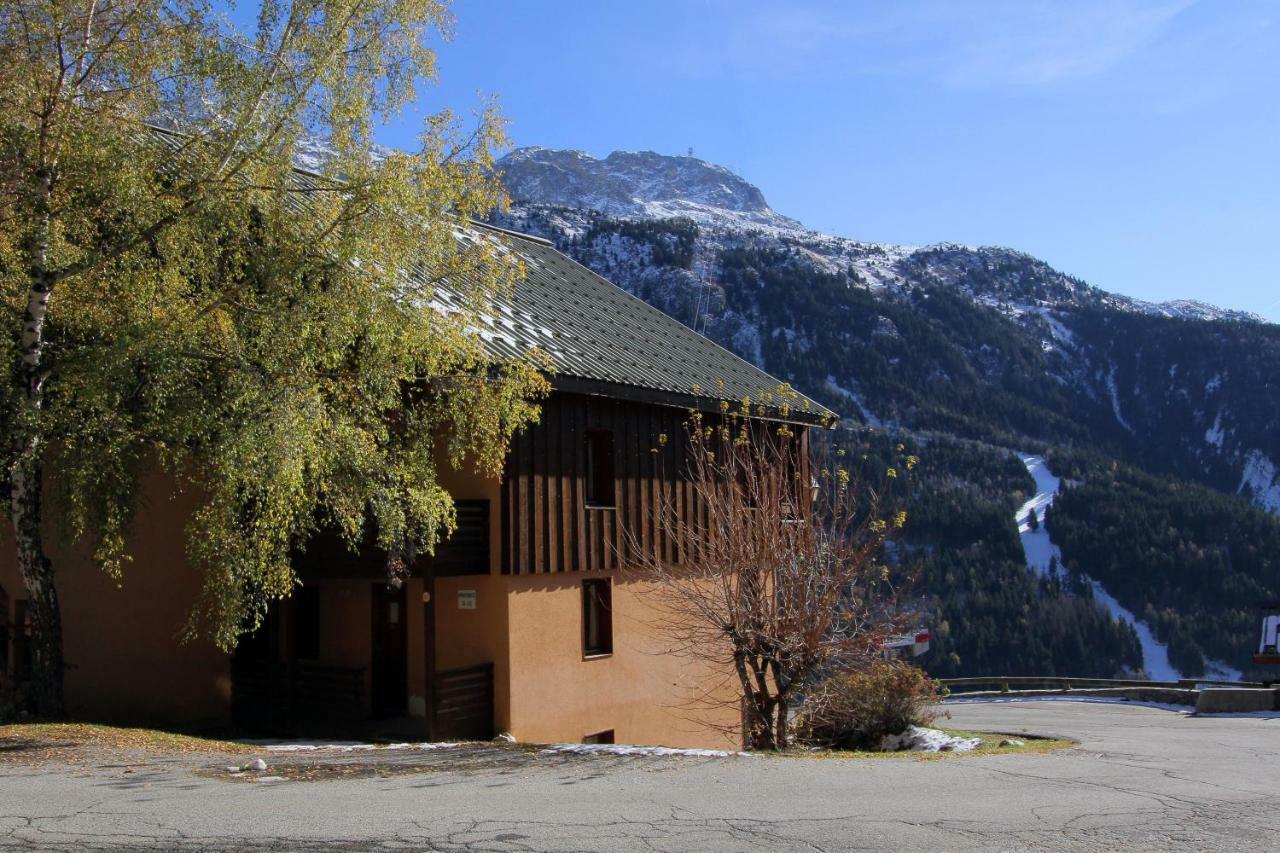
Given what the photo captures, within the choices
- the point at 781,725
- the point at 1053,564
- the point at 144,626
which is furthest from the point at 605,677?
the point at 1053,564

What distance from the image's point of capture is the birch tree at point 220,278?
1099cm

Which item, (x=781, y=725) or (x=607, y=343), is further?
(x=607, y=343)

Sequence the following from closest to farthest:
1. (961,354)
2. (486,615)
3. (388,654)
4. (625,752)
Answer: (625,752) → (486,615) → (388,654) → (961,354)

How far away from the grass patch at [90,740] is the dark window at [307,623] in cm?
533

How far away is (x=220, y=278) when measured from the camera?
39.3 ft

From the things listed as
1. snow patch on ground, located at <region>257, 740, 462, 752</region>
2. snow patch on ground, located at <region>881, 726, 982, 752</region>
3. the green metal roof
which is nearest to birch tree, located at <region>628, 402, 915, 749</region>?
snow patch on ground, located at <region>881, 726, 982, 752</region>

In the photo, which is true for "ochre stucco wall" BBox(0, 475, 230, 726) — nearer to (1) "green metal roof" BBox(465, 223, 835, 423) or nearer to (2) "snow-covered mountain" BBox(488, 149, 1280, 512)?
(1) "green metal roof" BBox(465, 223, 835, 423)

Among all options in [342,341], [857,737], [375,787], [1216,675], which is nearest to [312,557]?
[342,341]

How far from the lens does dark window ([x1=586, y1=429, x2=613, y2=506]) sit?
18.2 m

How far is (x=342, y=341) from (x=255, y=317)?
94 centimetres

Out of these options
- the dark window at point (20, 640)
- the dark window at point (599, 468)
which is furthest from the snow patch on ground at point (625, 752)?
the dark window at point (20, 640)

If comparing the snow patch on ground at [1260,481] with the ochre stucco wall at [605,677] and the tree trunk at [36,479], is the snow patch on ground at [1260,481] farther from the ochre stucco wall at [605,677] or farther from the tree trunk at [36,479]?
the tree trunk at [36,479]

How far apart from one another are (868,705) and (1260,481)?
509 ft

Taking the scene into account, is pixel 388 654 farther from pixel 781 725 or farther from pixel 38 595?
pixel 781 725
